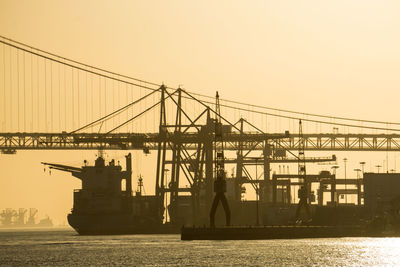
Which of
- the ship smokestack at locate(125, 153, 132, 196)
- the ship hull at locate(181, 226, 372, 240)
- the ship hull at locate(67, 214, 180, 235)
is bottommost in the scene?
the ship hull at locate(181, 226, 372, 240)

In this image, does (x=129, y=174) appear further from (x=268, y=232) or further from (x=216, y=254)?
(x=216, y=254)

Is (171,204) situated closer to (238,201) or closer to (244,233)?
(238,201)

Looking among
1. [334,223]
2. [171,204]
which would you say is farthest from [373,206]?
[171,204]

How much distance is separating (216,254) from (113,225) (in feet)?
235

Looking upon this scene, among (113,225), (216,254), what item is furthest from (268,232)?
(113,225)

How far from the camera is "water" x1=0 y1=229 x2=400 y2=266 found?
103125 mm

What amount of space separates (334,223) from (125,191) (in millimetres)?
33571

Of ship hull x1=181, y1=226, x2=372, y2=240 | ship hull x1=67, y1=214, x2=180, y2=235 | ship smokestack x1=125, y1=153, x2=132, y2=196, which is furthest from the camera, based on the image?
ship smokestack x1=125, y1=153, x2=132, y2=196

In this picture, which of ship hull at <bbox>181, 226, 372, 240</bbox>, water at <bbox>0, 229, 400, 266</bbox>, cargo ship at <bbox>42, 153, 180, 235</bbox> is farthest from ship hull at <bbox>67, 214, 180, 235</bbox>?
water at <bbox>0, 229, 400, 266</bbox>

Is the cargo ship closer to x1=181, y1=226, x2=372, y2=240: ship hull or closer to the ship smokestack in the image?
the ship smokestack

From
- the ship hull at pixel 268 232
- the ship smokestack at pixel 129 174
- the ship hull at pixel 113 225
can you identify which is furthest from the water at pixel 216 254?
the ship smokestack at pixel 129 174

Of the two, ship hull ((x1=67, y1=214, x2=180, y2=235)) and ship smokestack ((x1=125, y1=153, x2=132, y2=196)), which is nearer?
ship hull ((x1=67, y1=214, x2=180, y2=235))

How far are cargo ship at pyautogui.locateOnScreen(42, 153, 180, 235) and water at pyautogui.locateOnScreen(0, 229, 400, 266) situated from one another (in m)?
38.8

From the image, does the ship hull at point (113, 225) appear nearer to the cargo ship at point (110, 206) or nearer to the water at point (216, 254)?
the cargo ship at point (110, 206)
